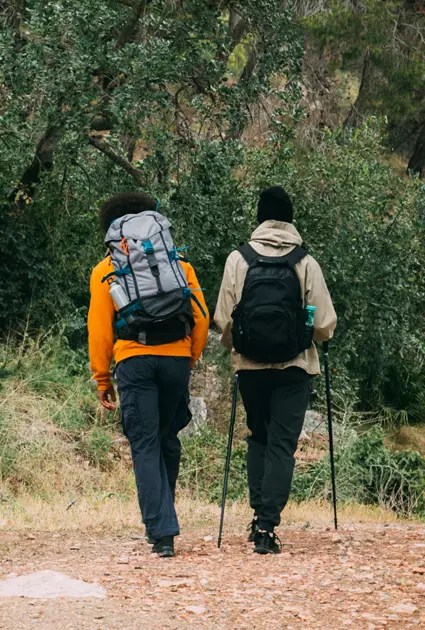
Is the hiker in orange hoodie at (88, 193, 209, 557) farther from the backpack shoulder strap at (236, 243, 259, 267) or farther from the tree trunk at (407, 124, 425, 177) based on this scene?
the tree trunk at (407, 124, 425, 177)

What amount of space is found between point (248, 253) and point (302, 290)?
346 mm

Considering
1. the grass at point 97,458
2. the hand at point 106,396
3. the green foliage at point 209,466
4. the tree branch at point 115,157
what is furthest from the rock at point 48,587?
the tree branch at point 115,157

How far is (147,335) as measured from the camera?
17.4ft

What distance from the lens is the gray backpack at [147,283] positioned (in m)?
5.23

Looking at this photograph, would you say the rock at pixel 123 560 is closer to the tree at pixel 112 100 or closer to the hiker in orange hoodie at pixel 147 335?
the hiker in orange hoodie at pixel 147 335

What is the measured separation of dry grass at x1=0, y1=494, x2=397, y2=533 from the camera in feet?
21.4

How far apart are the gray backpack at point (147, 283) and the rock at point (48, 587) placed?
4.02 feet

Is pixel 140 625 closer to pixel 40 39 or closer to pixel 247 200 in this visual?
pixel 40 39

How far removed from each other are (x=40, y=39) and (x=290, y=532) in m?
5.58

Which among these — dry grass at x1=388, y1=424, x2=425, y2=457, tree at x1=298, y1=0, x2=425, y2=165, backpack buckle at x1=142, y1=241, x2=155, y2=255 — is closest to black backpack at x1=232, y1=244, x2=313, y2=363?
backpack buckle at x1=142, y1=241, x2=155, y2=255

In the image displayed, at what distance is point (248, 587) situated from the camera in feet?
15.6

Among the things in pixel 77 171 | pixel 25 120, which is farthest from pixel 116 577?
pixel 77 171

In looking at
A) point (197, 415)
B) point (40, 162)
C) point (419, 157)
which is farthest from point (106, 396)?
point (419, 157)

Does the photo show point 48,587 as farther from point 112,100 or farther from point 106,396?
point 112,100
